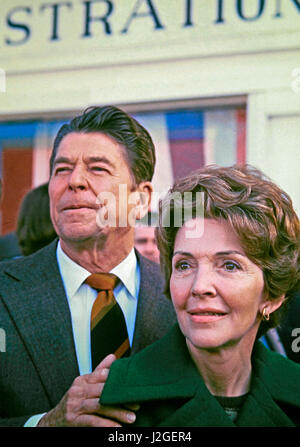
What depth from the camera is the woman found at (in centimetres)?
140

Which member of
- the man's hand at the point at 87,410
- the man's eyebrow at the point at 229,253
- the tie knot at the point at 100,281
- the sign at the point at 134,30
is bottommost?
the man's hand at the point at 87,410

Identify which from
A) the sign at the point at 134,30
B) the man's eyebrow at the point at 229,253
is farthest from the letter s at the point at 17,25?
the man's eyebrow at the point at 229,253

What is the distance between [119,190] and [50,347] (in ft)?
1.66

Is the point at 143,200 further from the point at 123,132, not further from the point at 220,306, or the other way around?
the point at 220,306

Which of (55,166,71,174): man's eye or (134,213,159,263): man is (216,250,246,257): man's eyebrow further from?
(55,166,71,174): man's eye

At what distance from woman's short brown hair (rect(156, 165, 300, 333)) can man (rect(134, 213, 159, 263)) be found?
0.21 meters

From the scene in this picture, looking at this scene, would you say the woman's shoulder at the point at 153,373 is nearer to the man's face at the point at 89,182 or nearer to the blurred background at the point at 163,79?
the man's face at the point at 89,182

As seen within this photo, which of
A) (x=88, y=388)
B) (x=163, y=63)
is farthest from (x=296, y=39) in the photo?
(x=88, y=388)

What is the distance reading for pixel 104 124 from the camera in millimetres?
1709

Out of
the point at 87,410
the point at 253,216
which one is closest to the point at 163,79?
the point at 253,216

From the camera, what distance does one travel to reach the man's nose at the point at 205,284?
1377mm

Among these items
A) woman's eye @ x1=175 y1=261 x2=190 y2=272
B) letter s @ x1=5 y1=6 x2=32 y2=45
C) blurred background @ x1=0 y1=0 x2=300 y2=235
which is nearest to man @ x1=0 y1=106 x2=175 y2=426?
blurred background @ x1=0 y1=0 x2=300 y2=235

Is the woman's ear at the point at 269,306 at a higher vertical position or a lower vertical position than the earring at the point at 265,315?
higher

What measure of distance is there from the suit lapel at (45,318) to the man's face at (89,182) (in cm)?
15
